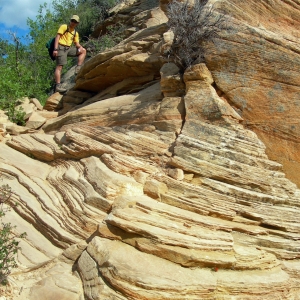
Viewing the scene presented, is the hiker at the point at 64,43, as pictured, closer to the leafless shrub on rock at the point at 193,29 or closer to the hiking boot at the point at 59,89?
the hiking boot at the point at 59,89

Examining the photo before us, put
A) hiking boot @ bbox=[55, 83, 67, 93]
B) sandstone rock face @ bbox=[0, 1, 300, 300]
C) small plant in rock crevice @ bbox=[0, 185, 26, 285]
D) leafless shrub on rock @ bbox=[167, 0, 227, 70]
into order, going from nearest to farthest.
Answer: sandstone rock face @ bbox=[0, 1, 300, 300]
small plant in rock crevice @ bbox=[0, 185, 26, 285]
leafless shrub on rock @ bbox=[167, 0, 227, 70]
hiking boot @ bbox=[55, 83, 67, 93]

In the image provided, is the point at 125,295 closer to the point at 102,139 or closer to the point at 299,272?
the point at 299,272

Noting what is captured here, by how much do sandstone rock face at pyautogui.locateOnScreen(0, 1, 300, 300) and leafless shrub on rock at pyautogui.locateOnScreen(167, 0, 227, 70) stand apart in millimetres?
246

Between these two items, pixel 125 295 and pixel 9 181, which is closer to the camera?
pixel 125 295

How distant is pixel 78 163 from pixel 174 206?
2.50 meters

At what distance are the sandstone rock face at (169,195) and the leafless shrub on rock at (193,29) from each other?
0.25m

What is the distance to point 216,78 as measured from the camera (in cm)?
782

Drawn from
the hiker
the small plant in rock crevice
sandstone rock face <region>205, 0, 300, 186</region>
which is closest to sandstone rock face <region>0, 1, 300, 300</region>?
sandstone rock face <region>205, 0, 300, 186</region>

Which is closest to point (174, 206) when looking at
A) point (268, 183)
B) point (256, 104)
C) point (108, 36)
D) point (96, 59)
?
point (268, 183)

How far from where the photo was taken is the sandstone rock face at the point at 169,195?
5.52m

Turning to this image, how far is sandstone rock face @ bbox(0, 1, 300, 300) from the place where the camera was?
217 inches

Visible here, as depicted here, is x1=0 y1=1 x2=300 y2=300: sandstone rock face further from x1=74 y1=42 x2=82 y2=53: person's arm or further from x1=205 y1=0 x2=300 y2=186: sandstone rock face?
x1=74 y1=42 x2=82 y2=53: person's arm

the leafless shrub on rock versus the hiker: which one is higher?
the hiker

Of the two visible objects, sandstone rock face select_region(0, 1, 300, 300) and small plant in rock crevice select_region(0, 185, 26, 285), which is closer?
sandstone rock face select_region(0, 1, 300, 300)
